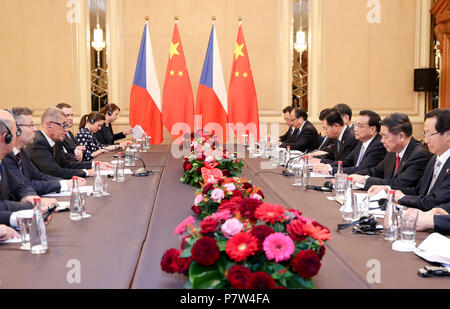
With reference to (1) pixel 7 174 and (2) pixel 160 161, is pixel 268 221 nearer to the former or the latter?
(1) pixel 7 174

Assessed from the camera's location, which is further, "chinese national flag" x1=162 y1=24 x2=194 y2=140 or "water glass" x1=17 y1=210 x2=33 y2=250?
"chinese national flag" x1=162 y1=24 x2=194 y2=140

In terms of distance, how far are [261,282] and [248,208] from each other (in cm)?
30

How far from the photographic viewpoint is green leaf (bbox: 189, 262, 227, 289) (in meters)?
1.36

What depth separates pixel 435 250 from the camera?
72.1 inches

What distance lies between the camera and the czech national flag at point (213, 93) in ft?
25.5

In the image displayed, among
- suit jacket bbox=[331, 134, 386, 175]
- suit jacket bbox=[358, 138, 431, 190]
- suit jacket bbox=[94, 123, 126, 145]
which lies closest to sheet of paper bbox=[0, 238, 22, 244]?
suit jacket bbox=[358, 138, 431, 190]

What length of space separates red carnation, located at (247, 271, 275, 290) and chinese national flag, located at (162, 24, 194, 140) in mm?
6475

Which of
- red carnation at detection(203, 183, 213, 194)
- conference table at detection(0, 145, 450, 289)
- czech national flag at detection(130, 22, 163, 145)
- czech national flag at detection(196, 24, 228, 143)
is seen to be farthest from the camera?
czech national flag at detection(196, 24, 228, 143)

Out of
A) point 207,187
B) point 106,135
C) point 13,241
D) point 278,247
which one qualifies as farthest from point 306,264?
point 106,135

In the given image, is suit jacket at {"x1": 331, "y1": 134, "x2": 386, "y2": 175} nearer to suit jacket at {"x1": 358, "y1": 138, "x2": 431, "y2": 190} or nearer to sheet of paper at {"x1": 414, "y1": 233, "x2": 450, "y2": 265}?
suit jacket at {"x1": 358, "y1": 138, "x2": 431, "y2": 190}

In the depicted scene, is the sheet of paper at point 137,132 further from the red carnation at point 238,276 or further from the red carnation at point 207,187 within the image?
the red carnation at point 238,276

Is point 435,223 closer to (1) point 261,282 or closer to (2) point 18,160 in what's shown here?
(1) point 261,282

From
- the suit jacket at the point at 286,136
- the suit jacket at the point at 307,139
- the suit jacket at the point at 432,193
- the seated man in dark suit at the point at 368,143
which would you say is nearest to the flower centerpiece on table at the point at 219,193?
the suit jacket at the point at 432,193
